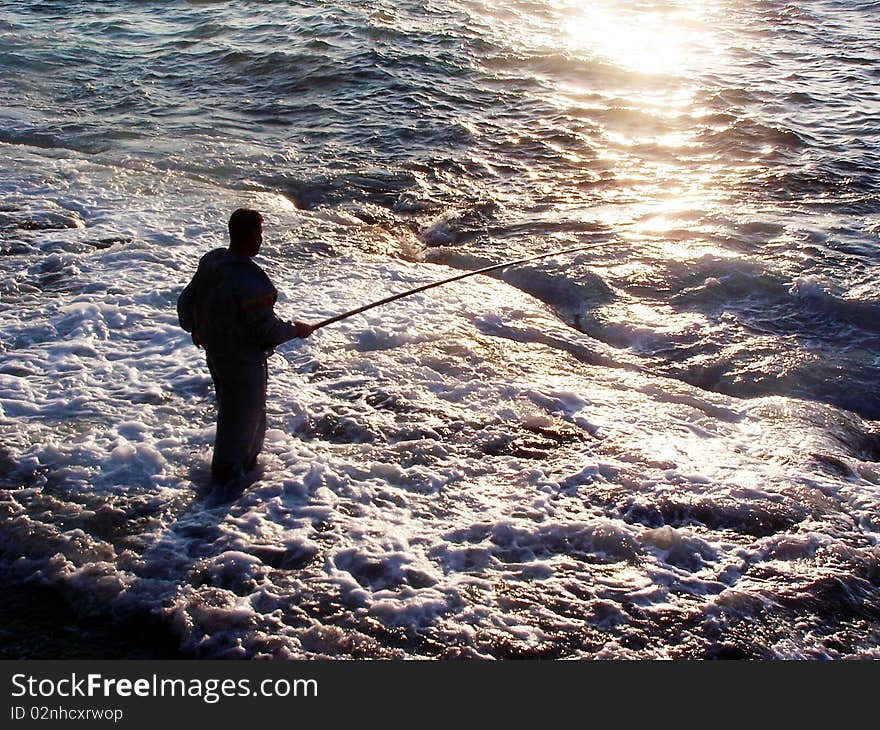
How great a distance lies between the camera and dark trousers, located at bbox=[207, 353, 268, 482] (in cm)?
467

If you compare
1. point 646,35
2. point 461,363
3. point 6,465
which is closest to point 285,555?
point 6,465

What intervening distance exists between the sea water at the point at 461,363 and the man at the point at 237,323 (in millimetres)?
577

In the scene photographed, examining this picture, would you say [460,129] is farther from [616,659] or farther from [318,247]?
[616,659]

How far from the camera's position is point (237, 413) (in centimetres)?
477

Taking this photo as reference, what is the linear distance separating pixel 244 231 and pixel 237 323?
0.47 metres

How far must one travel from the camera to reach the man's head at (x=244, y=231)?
4391 millimetres

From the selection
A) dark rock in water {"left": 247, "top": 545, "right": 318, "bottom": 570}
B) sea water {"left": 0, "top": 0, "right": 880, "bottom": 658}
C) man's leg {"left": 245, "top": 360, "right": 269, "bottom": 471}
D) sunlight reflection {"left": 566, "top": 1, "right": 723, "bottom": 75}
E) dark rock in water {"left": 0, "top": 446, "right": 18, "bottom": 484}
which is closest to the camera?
sea water {"left": 0, "top": 0, "right": 880, "bottom": 658}

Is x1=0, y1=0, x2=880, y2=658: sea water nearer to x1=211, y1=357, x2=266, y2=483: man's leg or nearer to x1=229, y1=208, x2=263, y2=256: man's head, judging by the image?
x1=211, y1=357, x2=266, y2=483: man's leg

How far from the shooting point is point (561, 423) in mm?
5879

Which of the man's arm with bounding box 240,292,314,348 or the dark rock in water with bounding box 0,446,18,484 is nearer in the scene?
the man's arm with bounding box 240,292,314,348

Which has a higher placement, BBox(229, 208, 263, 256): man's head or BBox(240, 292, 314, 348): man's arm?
BBox(229, 208, 263, 256): man's head

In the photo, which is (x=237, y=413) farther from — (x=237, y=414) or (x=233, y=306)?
(x=233, y=306)

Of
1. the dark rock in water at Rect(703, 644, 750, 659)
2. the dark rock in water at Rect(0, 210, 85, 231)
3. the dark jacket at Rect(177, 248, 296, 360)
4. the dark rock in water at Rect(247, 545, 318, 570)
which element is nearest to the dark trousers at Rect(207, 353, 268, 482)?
the dark jacket at Rect(177, 248, 296, 360)

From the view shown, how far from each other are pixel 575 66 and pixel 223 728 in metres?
13.8
